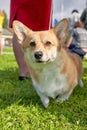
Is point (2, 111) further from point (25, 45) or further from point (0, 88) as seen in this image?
point (0, 88)

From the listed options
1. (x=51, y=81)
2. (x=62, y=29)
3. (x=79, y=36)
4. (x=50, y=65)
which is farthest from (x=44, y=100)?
(x=79, y=36)

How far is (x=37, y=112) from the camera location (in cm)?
279

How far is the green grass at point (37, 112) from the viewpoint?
98.5 inches

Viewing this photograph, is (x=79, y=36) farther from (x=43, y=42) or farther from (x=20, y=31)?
(x=43, y=42)

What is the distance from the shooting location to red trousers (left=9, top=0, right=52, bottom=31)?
391 cm

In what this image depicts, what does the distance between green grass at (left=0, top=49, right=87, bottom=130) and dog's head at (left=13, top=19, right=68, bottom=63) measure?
429mm

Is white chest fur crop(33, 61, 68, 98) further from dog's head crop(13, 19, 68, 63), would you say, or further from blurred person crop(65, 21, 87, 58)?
blurred person crop(65, 21, 87, 58)

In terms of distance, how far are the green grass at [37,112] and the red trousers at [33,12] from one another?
2.88ft

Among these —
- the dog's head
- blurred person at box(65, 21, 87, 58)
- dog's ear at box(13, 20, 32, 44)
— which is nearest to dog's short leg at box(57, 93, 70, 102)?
the dog's head

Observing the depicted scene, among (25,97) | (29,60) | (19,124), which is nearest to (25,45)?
(29,60)

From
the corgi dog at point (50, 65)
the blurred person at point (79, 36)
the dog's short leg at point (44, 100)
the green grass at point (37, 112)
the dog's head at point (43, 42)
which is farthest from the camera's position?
the blurred person at point (79, 36)

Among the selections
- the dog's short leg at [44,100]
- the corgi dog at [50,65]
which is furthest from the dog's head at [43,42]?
the dog's short leg at [44,100]

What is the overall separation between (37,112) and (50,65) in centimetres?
42

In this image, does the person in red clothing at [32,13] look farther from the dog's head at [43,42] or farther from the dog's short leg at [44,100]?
the dog's short leg at [44,100]
